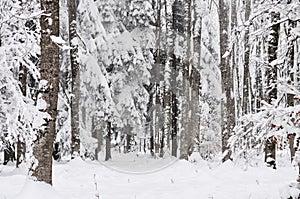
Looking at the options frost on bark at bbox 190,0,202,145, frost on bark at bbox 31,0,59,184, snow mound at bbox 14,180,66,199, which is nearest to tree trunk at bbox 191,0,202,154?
frost on bark at bbox 190,0,202,145

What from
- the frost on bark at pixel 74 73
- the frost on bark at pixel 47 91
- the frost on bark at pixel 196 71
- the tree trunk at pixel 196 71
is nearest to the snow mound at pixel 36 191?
the frost on bark at pixel 47 91

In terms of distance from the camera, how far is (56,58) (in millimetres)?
7844

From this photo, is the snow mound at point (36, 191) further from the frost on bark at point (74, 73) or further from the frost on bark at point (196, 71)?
the frost on bark at point (196, 71)

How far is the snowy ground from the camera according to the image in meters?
7.76

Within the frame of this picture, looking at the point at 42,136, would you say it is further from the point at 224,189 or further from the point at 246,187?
the point at 246,187

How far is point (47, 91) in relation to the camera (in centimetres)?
765

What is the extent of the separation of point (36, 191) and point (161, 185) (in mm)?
3902

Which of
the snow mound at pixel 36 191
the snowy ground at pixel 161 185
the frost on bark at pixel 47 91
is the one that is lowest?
the snowy ground at pixel 161 185

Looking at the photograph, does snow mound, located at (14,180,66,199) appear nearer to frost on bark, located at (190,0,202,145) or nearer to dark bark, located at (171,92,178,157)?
frost on bark, located at (190,0,202,145)

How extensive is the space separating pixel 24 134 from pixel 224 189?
5135 millimetres

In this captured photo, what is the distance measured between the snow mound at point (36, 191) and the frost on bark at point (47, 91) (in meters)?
0.30

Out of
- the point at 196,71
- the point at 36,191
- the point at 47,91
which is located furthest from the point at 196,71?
the point at 36,191

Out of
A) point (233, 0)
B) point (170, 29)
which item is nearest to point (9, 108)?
point (170, 29)

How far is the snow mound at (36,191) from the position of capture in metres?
6.75
